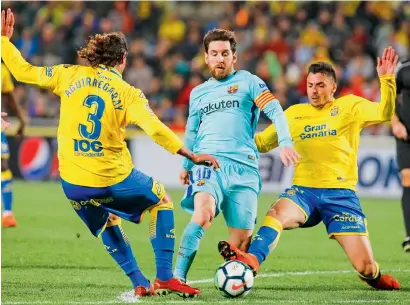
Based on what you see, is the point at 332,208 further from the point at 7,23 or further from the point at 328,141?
the point at 7,23

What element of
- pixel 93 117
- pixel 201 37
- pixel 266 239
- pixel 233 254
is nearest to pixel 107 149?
pixel 93 117

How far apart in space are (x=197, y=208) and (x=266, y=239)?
611mm

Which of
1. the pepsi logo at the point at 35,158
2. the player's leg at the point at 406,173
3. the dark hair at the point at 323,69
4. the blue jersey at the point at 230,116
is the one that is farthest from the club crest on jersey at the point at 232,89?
the pepsi logo at the point at 35,158

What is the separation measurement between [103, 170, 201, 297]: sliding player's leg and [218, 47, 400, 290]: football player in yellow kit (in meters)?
0.81

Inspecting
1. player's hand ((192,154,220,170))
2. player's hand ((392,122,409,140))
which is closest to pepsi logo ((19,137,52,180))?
player's hand ((392,122,409,140))

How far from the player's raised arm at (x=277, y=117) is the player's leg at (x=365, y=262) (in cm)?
108

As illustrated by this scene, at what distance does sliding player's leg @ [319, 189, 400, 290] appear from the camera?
7.82 metres

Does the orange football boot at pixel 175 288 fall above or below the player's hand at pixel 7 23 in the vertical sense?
below

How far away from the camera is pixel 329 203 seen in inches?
316

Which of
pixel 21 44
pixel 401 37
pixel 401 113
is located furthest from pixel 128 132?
pixel 401 113

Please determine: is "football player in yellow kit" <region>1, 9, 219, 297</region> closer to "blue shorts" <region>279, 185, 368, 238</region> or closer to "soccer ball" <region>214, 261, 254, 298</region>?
"soccer ball" <region>214, 261, 254, 298</region>

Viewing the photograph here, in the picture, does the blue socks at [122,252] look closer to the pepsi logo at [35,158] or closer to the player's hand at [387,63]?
the player's hand at [387,63]

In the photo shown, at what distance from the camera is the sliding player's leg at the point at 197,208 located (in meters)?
7.39

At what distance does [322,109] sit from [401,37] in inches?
510
